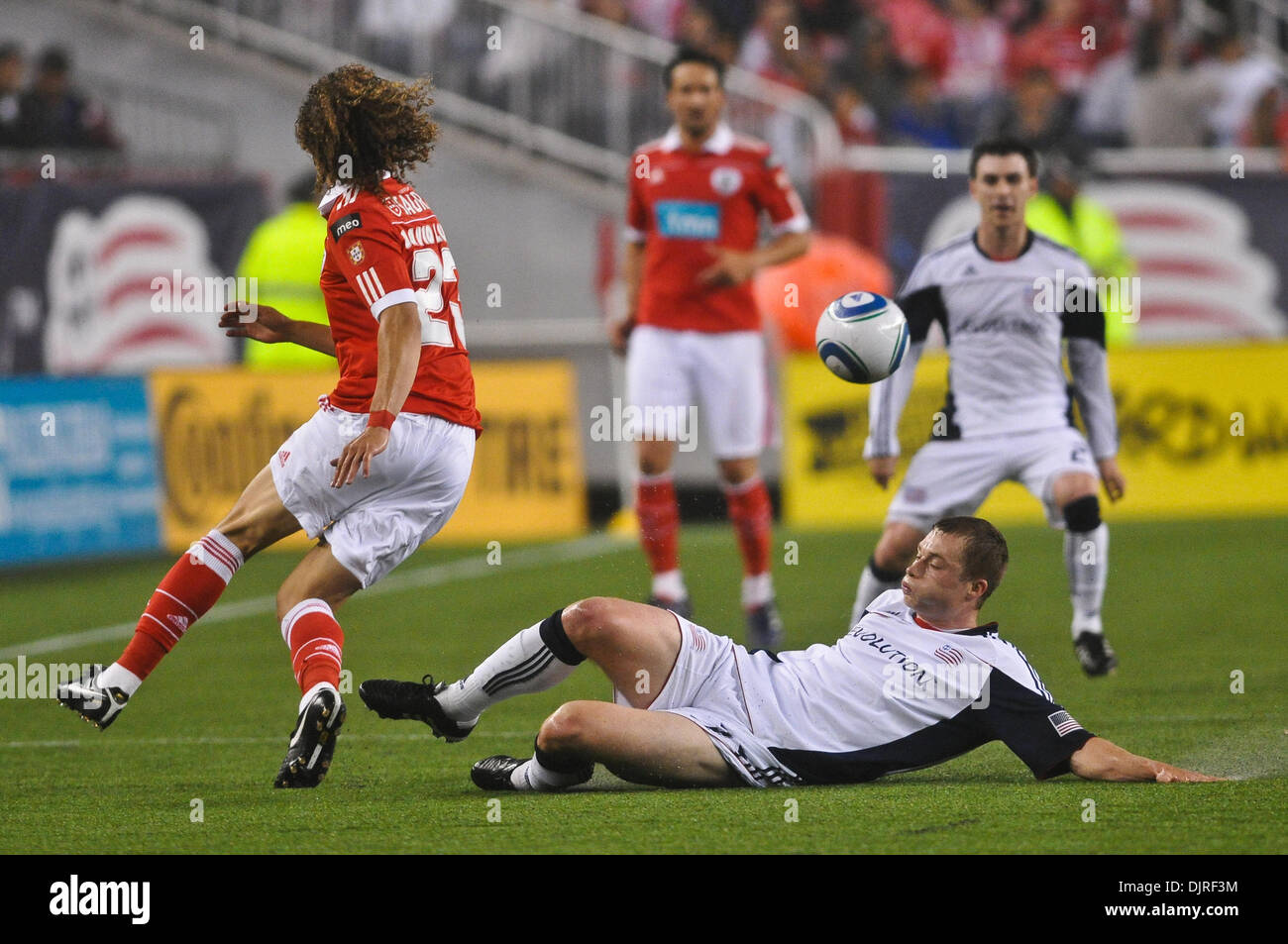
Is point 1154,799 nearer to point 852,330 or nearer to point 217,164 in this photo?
point 852,330

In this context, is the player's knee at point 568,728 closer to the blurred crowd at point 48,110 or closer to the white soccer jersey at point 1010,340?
the white soccer jersey at point 1010,340

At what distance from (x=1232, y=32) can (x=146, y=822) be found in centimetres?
1569

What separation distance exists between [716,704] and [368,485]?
1275 mm

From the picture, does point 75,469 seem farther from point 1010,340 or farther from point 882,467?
point 1010,340

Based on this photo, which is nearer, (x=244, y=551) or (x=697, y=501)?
(x=244, y=551)

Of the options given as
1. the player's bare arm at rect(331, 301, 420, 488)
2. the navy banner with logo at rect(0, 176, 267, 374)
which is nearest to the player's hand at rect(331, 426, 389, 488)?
the player's bare arm at rect(331, 301, 420, 488)

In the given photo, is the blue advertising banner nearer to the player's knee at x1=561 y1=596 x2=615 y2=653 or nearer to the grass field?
the grass field

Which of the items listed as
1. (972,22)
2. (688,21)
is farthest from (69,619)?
(972,22)

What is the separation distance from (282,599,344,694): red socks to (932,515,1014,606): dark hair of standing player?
5.89 feet

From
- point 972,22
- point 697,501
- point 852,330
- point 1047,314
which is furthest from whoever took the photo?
point 972,22

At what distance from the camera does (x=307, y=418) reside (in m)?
13.8

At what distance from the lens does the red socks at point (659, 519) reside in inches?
389

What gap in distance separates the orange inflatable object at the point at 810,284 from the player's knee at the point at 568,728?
32.4ft

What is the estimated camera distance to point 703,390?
33.3 ft
